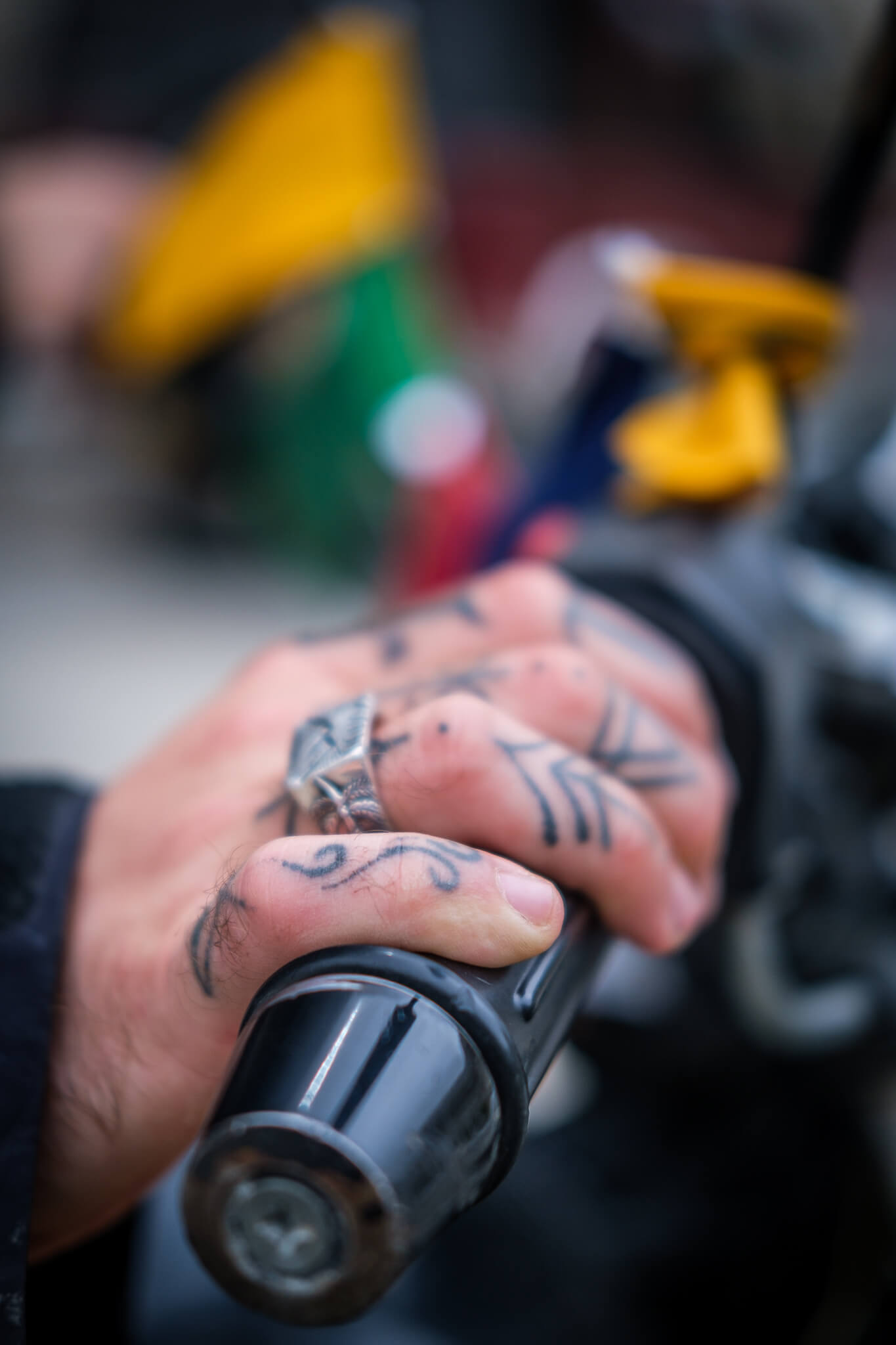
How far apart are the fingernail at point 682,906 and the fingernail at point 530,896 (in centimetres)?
8

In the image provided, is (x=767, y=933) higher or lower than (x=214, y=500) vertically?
higher

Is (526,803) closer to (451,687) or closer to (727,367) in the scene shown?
(451,687)

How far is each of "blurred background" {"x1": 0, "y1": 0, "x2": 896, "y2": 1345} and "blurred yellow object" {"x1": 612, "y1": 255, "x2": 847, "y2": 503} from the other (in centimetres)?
7

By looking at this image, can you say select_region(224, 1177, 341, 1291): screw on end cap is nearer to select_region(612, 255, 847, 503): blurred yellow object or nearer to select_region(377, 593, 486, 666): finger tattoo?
select_region(377, 593, 486, 666): finger tattoo

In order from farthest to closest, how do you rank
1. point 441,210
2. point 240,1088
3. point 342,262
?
point 441,210 < point 342,262 < point 240,1088

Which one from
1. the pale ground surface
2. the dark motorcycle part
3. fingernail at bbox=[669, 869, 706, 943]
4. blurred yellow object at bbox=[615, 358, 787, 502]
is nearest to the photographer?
the dark motorcycle part

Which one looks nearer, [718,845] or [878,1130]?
[718,845]

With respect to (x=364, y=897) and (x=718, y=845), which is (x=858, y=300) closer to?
(x=718, y=845)

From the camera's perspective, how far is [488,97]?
5.10 feet

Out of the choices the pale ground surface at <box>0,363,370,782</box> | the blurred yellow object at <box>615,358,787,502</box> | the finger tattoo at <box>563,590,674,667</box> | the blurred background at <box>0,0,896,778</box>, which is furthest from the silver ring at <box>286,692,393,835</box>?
the pale ground surface at <box>0,363,370,782</box>

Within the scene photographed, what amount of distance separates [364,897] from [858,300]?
4.17 feet

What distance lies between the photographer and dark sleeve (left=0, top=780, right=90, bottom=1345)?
27cm

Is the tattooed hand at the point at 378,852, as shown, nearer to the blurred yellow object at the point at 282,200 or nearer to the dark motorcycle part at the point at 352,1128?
the dark motorcycle part at the point at 352,1128

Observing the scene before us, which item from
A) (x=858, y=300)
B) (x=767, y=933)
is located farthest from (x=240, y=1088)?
(x=858, y=300)
